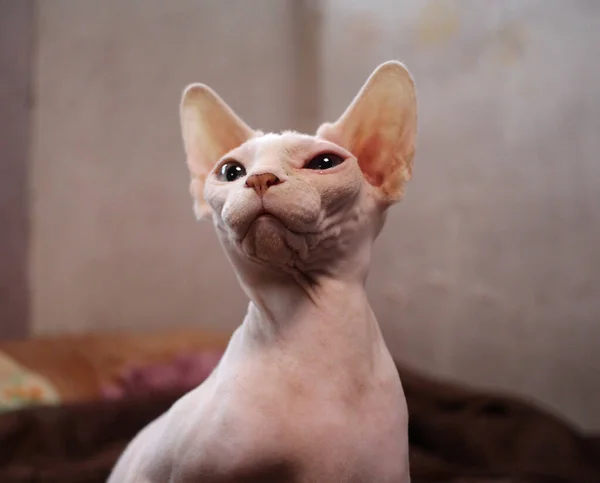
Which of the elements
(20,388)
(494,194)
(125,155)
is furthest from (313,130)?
(20,388)

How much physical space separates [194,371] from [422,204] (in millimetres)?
653

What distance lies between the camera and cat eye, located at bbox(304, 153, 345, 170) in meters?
0.46

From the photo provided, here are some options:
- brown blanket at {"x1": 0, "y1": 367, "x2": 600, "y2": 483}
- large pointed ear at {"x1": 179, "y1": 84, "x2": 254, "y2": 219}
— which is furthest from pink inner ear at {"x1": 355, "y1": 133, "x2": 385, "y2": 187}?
brown blanket at {"x1": 0, "y1": 367, "x2": 600, "y2": 483}

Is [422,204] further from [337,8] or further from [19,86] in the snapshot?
[19,86]

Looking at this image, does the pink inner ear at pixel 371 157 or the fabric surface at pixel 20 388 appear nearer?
the pink inner ear at pixel 371 157

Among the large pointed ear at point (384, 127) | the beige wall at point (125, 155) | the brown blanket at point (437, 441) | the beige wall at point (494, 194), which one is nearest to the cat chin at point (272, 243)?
the large pointed ear at point (384, 127)

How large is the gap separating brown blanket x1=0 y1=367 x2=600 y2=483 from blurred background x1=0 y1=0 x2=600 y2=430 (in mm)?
251

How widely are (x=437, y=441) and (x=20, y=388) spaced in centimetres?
81

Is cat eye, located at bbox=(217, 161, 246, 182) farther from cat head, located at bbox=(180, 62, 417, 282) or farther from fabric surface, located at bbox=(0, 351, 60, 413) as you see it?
fabric surface, located at bbox=(0, 351, 60, 413)

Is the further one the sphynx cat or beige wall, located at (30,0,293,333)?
beige wall, located at (30,0,293,333)

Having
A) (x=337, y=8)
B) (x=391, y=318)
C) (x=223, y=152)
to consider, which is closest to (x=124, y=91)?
(x=337, y=8)

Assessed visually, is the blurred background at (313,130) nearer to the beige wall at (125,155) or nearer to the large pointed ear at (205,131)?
the beige wall at (125,155)

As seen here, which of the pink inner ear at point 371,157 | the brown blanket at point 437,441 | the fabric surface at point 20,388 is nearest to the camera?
the pink inner ear at point 371,157

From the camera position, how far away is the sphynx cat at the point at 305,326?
418mm
